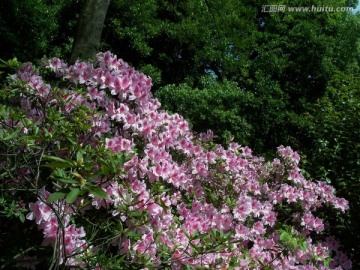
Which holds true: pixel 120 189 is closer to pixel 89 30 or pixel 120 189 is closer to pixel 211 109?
pixel 89 30

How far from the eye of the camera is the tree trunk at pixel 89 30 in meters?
3.11

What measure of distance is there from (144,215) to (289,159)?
204 centimetres

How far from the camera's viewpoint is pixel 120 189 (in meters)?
2.05

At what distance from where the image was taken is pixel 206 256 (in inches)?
91.4

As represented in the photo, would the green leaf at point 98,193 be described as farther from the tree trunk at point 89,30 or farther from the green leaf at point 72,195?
the tree trunk at point 89,30

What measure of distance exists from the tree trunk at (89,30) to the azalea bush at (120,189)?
13.5 inches

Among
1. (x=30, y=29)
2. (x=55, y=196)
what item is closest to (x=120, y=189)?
(x=55, y=196)

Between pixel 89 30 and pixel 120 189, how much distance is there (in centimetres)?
155

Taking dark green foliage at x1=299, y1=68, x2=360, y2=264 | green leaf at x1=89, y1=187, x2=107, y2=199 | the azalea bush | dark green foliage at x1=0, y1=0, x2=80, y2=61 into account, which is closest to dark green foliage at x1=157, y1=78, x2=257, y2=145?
dark green foliage at x1=299, y1=68, x2=360, y2=264

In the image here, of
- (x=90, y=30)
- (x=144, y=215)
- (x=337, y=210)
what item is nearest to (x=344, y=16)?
(x=337, y=210)

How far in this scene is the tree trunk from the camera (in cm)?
311

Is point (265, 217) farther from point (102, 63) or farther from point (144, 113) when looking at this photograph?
point (102, 63)

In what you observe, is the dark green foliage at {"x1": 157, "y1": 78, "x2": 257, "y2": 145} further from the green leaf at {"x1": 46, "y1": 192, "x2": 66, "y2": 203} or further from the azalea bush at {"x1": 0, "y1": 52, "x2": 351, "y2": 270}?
the green leaf at {"x1": 46, "y1": 192, "x2": 66, "y2": 203}

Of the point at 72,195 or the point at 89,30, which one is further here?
the point at 89,30
